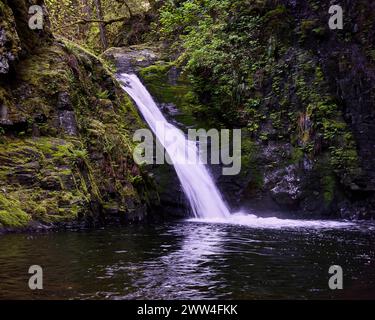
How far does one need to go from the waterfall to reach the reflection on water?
138 inches

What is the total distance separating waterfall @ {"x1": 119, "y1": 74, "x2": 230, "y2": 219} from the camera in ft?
43.4

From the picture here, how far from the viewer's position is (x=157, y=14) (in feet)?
77.7

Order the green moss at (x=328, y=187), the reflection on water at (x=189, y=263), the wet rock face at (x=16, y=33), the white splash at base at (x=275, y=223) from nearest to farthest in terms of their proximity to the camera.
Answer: the reflection on water at (x=189, y=263) → the white splash at base at (x=275, y=223) → the wet rock face at (x=16, y=33) → the green moss at (x=328, y=187)

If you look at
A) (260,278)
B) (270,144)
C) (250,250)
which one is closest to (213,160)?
(270,144)

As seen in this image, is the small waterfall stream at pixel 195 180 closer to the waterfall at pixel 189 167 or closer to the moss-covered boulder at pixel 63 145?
the waterfall at pixel 189 167

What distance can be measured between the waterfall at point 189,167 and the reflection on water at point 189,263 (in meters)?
3.52

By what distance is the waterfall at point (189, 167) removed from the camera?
43.4 feet

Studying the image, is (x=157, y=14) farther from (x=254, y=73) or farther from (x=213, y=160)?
(x=213, y=160)

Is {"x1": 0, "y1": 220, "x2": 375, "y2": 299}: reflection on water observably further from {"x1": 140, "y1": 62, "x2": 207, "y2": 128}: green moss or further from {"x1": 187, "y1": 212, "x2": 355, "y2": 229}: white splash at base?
{"x1": 140, "y1": 62, "x2": 207, "y2": 128}: green moss

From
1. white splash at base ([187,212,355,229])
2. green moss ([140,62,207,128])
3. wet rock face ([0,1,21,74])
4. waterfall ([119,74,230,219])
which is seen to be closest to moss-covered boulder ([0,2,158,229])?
wet rock face ([0,1,21,74])

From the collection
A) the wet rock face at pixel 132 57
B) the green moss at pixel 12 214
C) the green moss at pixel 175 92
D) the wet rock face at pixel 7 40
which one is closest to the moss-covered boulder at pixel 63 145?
the green moss at pixel 12 214

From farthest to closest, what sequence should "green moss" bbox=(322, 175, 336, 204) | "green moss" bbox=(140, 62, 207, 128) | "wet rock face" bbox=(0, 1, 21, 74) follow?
"green moss" bbox=(140, 62, 207, 128)
"green moss" bbox=(322, 175, 336, 204)
"wet rock face" bbox=(0, 1, 21, 74)

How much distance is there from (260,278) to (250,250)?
1869mm

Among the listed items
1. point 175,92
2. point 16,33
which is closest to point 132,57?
point 175,92
